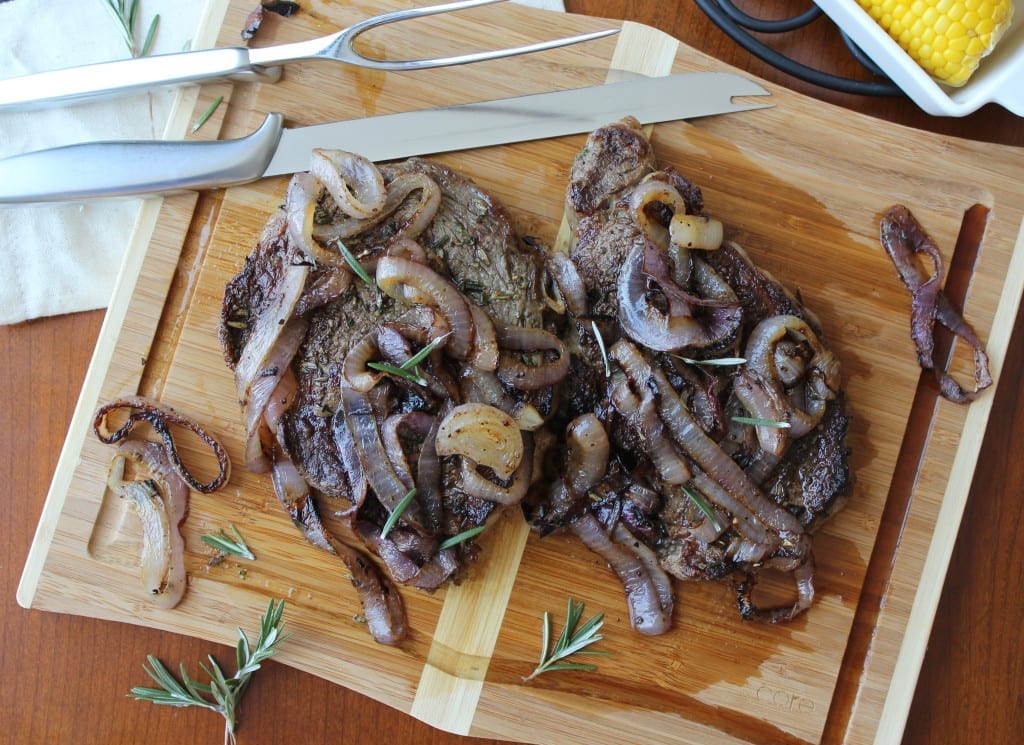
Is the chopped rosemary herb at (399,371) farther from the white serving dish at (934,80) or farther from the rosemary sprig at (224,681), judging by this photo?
the white serving dish at (934,80)

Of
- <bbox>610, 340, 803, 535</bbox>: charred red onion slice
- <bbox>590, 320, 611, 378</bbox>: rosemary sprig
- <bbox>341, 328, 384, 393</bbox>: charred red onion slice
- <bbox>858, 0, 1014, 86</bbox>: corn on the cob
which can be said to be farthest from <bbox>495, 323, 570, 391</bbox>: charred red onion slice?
<bbox>858, 0, 1014, 86</bbox>: corn on the cob

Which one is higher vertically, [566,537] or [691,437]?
[691,437]

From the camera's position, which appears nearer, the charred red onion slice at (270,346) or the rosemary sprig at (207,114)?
the charred red onion slice at (270,346)

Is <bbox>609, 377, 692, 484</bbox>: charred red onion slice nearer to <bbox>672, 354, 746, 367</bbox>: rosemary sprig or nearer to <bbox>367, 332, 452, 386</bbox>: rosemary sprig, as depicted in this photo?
<bbox>672, 354, 746, 367</bbox>: rosemary sprig

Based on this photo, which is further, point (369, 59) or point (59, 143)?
point (59, 143)

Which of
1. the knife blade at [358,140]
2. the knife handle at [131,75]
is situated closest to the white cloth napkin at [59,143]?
the knife handle at [131,75]

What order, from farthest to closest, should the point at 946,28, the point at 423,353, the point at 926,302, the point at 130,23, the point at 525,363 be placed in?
the point at 130,23 < the point at 926,302 < the point at 946,28 < the point at 525,363 < the point at 423,353

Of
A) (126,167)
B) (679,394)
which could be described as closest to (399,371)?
(679,394)

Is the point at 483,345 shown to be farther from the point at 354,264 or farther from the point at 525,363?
the point at 354,264
